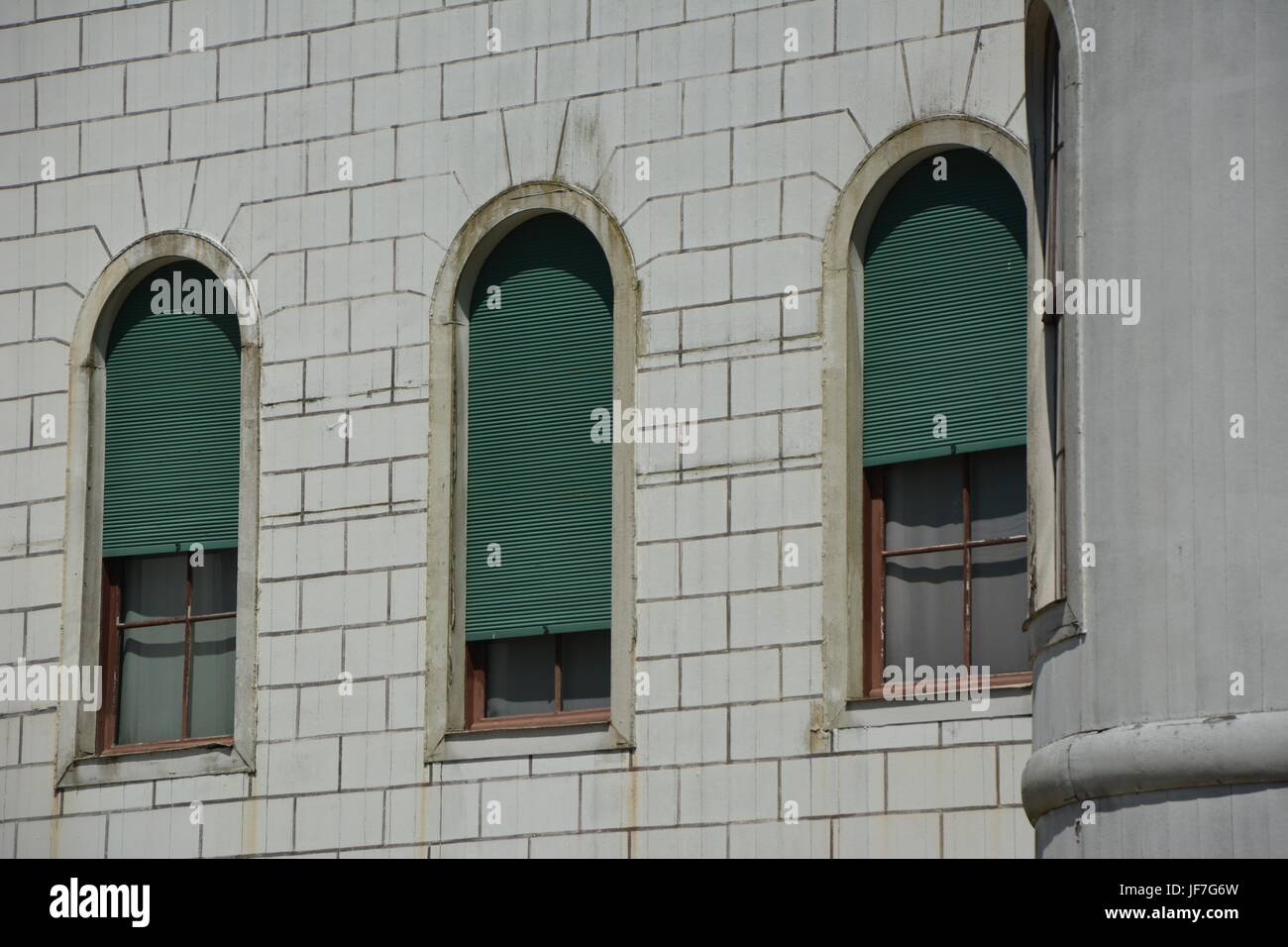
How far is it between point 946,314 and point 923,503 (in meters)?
1.24

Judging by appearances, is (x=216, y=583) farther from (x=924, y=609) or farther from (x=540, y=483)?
(x=924, y=609)

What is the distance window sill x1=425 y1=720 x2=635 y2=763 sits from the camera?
18.7 meters

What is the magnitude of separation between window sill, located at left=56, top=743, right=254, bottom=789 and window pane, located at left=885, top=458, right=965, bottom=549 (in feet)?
16.6

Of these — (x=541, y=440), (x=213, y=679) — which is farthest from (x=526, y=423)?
(x=213, y=679)

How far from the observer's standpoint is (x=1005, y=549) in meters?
17.7

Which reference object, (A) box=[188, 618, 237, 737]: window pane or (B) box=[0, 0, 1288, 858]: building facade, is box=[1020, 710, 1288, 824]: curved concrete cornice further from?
(A) box=[188, 618, 237, 737]: window pane

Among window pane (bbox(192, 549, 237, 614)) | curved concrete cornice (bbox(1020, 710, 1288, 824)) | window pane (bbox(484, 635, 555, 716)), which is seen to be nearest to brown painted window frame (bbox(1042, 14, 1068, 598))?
curved concrete cornice (bbox(1020, 710, 1288, 824))

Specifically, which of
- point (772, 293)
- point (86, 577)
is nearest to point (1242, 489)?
point (772, 293)

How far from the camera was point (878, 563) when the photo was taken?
18203mm

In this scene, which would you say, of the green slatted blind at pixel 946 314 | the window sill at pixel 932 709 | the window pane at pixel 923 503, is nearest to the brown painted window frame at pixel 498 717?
the window sill at pixel 932 709

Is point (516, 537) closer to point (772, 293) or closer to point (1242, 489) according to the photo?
point (772, 293)

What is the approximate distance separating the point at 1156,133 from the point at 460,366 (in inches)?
269
